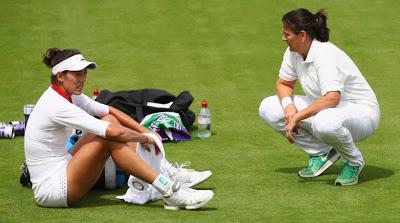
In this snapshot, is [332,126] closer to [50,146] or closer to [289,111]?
[289,111]

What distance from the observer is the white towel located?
25.8ft

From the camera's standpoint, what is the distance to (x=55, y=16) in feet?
50.3

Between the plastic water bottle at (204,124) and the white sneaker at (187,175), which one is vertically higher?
the white sneaker at (187,175)

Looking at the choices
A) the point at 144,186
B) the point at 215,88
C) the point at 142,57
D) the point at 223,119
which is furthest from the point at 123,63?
the point at 144,186

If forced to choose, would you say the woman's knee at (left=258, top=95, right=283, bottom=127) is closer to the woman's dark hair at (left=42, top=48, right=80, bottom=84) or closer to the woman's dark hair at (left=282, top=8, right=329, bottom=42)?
the woman's dark hair at (left=282, top=8, right=329, bottom=42)

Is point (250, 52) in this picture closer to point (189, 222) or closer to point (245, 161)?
point (245, 161)

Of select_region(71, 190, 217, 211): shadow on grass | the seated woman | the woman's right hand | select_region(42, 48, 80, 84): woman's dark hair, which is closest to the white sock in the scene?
the seated woman

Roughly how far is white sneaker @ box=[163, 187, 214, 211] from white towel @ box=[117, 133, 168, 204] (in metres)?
0.30

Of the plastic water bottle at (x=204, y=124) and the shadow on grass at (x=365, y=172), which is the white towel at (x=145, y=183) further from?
the plastic water bottle at (x=204, y=124)

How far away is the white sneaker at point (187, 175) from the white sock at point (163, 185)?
0.67 meters

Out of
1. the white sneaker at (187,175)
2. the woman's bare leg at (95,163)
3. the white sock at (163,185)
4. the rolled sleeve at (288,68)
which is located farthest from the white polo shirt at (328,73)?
the woman's bare leg at (95,163)

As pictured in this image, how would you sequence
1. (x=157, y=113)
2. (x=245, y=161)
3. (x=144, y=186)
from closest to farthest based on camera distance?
(x=144, y=186), (x=245, y=161), (x=157, y=113)

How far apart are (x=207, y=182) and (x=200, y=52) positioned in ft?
17.4

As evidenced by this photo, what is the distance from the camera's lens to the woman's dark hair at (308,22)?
8.24 metres
